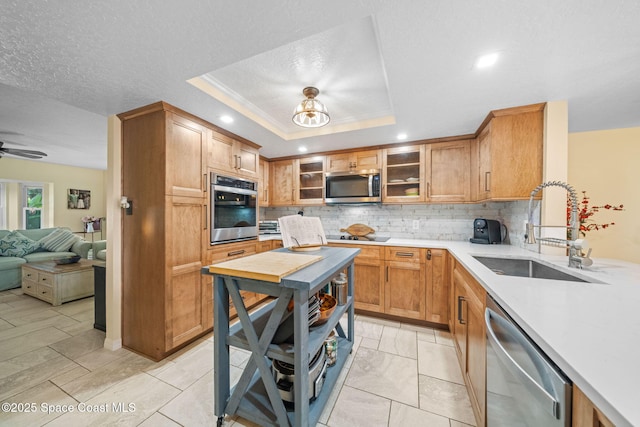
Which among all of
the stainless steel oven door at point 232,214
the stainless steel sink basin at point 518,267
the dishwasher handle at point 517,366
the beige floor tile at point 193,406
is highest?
the stainless steel oven door at point 232,214

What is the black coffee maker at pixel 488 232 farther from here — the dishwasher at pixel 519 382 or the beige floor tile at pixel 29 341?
the beige floor tile at pixel 29 341

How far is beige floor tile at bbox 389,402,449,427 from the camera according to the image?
1.40 meters

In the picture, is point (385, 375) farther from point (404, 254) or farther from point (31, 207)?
point (31, 207)

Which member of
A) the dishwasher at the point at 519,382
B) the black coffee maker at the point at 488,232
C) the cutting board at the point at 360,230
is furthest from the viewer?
the cutting board at the point at 360,230

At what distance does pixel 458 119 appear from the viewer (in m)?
2.33

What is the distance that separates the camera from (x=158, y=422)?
140 centimetres

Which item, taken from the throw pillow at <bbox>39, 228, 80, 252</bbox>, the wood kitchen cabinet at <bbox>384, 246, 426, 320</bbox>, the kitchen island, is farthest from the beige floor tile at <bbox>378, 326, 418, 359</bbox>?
the throw pillow at <bbox>39, 228, 80, 252</bbox>

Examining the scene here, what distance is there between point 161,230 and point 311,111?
163 cm

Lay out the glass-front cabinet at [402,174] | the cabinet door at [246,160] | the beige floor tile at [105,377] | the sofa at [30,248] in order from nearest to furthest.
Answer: the beige floor tile at [105,377]
the cabinet door at [246,160]
the glass-front cabinet at [402,174]
the sofa at [30,248]

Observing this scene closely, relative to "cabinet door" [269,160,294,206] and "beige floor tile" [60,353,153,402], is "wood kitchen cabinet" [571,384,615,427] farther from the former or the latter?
"cabinet door" [269,160,294,206]

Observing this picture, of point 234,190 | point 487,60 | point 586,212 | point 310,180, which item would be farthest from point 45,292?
point 586,212

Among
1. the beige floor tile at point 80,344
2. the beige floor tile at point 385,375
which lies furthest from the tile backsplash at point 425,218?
the beige floor tile at point 80,344

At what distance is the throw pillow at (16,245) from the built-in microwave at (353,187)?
18.1 feet

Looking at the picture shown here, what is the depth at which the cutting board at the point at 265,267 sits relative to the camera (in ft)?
3.79
